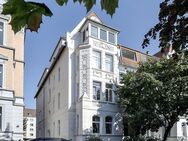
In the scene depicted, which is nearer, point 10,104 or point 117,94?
point 10,104

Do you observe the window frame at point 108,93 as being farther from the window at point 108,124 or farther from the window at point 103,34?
the window at point 103,34

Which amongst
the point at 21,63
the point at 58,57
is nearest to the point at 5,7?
the point at 21,63

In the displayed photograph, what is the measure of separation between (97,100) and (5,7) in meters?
37.1

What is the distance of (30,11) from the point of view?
161 centimetres

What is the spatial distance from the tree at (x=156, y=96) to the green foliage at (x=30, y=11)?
32.7 metres

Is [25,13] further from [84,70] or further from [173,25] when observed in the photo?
[84,70]

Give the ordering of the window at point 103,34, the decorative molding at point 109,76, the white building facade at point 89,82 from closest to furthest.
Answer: the white building facade at point 89,82
the decorative molding at point 109,76
the window at point 103,34

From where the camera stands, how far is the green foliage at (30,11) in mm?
1576

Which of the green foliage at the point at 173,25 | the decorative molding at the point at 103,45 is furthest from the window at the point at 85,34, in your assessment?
the green foliage at the point at 173,25

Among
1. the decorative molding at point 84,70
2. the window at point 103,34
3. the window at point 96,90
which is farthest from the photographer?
the window at point 103,34

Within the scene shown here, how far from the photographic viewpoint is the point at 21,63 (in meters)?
34.8

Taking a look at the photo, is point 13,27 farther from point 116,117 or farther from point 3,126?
point 116,117

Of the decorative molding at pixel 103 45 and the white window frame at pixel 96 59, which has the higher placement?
the decorative molding at pixel 103 45

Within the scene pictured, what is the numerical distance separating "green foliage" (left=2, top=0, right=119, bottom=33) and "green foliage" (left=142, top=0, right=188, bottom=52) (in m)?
8.58
